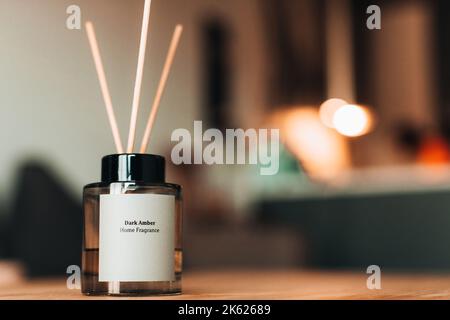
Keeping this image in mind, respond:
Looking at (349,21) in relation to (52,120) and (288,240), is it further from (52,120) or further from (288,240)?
(52,120)

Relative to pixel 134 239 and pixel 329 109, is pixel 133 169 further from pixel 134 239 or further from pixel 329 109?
pixel 329 109

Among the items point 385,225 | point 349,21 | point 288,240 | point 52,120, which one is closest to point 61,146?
point 52,120

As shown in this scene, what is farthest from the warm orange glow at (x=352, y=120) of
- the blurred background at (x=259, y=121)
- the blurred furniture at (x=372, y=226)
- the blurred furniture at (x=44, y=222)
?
the blurred furniture at (x=44, y=222)

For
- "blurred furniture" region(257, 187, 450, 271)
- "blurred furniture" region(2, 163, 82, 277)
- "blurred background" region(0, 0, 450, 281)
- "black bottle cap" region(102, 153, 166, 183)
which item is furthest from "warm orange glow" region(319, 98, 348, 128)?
"black bottle cap" region(102, 153, 166, 183)

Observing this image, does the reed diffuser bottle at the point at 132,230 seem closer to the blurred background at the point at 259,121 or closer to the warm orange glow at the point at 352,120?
the blurred background at the point at 259,121

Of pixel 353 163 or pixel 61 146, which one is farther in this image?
pixel 353 163

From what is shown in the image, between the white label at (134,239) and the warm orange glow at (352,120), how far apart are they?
10.3 feet

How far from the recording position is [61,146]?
88.0 inches

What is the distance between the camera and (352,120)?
12.0 feet

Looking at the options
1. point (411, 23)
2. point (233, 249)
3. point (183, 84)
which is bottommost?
point (233, 249)

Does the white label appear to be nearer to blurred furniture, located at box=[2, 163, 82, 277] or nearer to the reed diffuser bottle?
the reed diffuser bottle

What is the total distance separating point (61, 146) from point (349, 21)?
213cm

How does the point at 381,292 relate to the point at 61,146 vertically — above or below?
below

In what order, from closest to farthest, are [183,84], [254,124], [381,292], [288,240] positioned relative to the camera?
1. [381,292]
2. [288,240]
3. [183,84]
4. [254,124]
